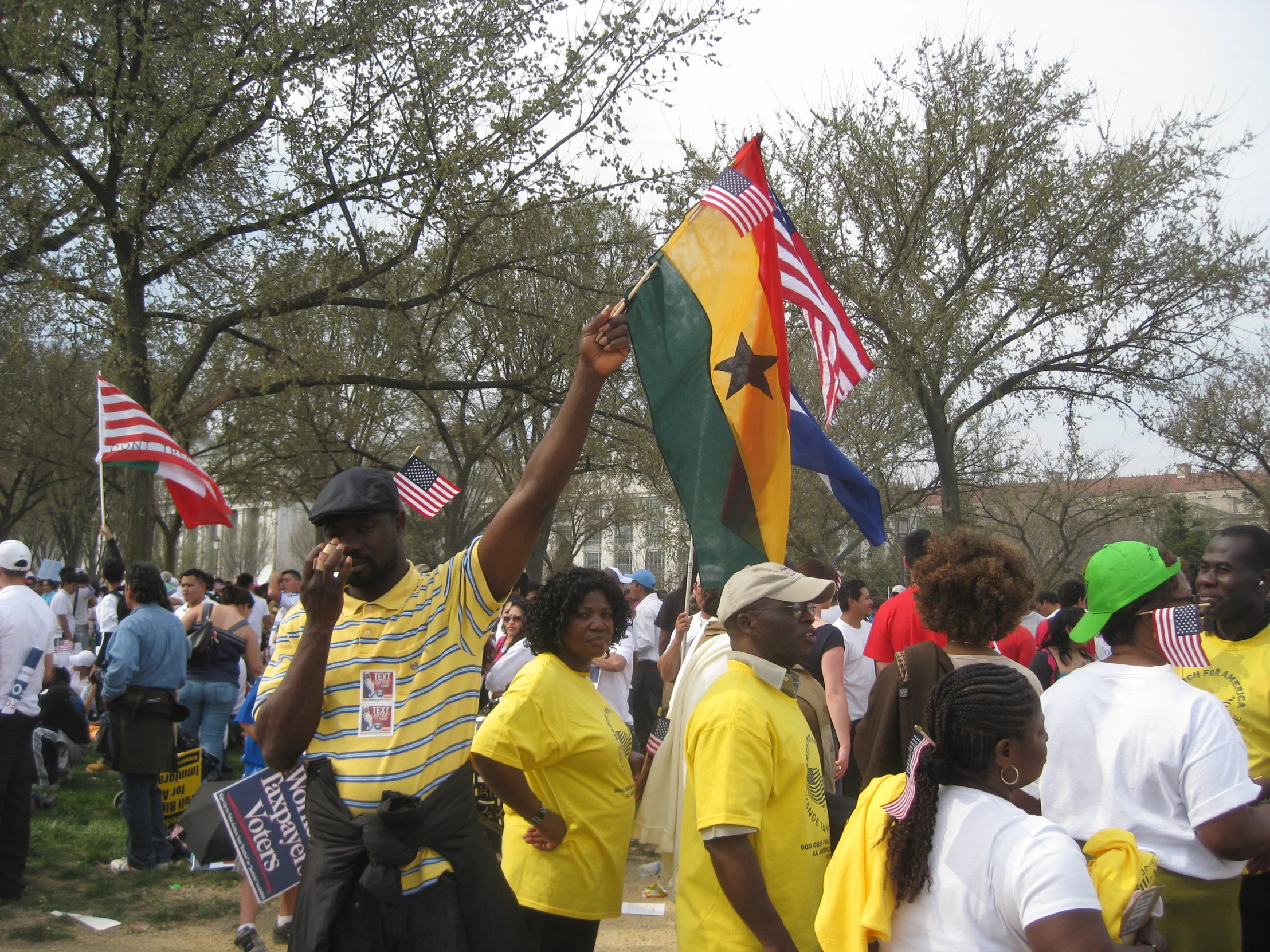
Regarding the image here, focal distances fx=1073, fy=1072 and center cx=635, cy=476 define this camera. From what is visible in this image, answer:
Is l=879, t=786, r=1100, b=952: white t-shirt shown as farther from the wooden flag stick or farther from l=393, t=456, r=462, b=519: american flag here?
l=393, t=456, r=462, b=519: american flag

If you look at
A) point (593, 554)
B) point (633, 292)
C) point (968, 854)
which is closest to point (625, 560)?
point (593, 554)

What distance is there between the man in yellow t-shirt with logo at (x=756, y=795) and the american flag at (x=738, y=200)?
71.8 inches

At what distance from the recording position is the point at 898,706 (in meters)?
3.87

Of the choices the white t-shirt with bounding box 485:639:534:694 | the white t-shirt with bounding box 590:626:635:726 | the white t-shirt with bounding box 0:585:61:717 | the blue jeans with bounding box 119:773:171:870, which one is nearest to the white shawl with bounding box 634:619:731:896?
the white t-shirt with bounding box 485:639:534:694

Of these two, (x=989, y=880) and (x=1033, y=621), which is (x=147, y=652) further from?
(x=1033, y=621)

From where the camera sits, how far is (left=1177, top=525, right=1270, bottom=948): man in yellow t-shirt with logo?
11.7 ft

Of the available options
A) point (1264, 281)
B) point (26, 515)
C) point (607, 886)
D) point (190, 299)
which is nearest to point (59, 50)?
point (190, 299)

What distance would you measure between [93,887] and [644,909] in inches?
147

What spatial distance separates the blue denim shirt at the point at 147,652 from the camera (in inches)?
292

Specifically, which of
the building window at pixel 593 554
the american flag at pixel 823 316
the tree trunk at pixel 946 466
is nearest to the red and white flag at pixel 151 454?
the american flag at pixel 823 316

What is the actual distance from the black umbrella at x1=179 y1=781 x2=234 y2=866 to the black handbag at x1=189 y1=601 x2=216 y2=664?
4.30 meters

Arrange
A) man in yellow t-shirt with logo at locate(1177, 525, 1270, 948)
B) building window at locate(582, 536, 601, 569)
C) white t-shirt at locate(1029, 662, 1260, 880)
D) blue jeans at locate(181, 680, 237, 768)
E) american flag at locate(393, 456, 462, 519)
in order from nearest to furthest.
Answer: white t-shirt at locate(1029, 662, 1260, 880), man in yellow t-shirt with logo at locate(1177, 525, 1270, 948), american flag at locate(393, 456, 462, 519), blue jeans at locate(181, 680, 237, 768), building window at locate(582, 536, 601, 569)

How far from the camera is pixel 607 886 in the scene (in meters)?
3.86

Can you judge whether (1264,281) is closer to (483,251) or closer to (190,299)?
(483,251)
